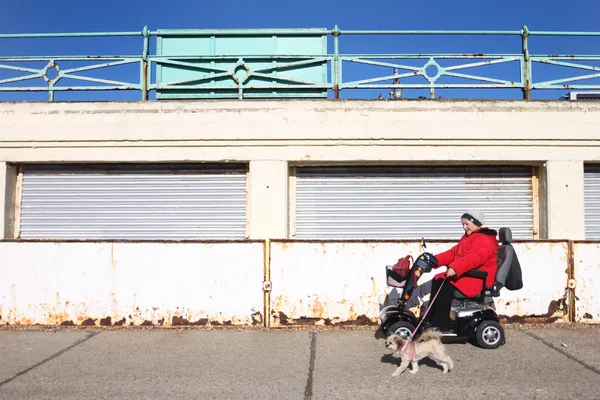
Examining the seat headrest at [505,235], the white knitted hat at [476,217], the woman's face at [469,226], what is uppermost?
the white knitted hat at [476,217]

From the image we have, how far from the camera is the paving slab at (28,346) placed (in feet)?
17.1

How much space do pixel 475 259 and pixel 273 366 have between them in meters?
2.39

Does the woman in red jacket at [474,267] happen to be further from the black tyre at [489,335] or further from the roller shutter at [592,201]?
the roller shutter at [592,201]

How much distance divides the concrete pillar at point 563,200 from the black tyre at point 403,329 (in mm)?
3479

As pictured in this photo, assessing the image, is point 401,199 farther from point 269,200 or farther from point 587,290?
point 587,290

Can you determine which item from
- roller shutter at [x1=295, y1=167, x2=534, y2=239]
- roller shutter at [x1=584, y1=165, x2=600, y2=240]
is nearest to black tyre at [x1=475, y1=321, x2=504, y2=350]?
roller shutter at [x1=295, y1=167, x2=534, y2=239]

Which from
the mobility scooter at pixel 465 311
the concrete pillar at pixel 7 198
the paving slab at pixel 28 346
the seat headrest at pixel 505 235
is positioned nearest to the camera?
the paving slab at pixel 28 346

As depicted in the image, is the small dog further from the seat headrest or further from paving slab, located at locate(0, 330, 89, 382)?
paving slab, located at locate(0, 330, 89, 382)

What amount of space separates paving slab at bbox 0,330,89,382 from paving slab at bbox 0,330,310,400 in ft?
0.63

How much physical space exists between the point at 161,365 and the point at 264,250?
205 cm

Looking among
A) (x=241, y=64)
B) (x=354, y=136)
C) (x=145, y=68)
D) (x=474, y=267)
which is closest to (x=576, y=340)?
(x=474, y=267)

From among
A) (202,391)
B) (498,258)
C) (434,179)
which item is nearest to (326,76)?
(434,179)

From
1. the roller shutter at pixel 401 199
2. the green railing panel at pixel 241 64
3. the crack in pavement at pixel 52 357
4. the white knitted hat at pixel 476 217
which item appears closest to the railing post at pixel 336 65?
the green railing panel at pixel 241 64

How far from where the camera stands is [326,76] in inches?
337
